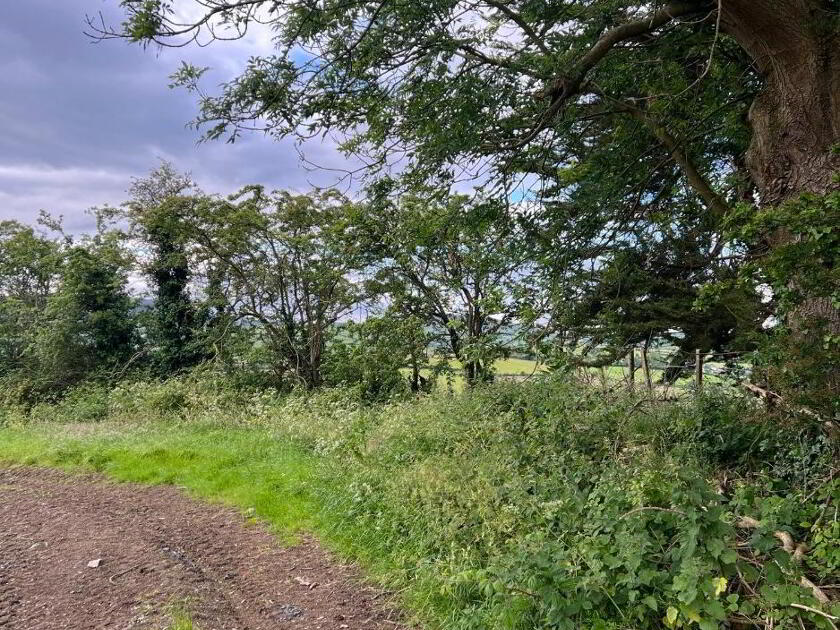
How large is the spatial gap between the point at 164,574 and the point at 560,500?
117 inches

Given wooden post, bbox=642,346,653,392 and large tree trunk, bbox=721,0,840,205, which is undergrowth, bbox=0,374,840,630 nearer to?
wooden post, bbox=642,346,653,392

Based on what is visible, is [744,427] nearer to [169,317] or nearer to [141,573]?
[141,573]

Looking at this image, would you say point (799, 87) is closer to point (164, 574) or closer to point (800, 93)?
point (800, 93)

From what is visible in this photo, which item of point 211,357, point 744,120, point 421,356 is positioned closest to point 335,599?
point 744,120

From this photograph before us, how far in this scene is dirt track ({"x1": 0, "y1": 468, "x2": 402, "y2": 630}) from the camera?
3367 mm

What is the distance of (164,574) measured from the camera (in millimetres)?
3879

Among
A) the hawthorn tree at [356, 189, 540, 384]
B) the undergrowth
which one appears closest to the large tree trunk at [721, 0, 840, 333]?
the undergrowth

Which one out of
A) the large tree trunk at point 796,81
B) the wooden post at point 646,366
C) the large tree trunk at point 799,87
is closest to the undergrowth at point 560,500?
the wooden post at point 646,366

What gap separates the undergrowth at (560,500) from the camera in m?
2.49

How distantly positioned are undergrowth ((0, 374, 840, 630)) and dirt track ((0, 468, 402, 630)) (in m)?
0.34

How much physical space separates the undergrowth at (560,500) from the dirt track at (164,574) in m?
0.34

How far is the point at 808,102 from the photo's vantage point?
3.63 metres

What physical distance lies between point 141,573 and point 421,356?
867 centimetres

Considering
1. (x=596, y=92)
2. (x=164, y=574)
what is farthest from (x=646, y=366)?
(x=164, y=574)
